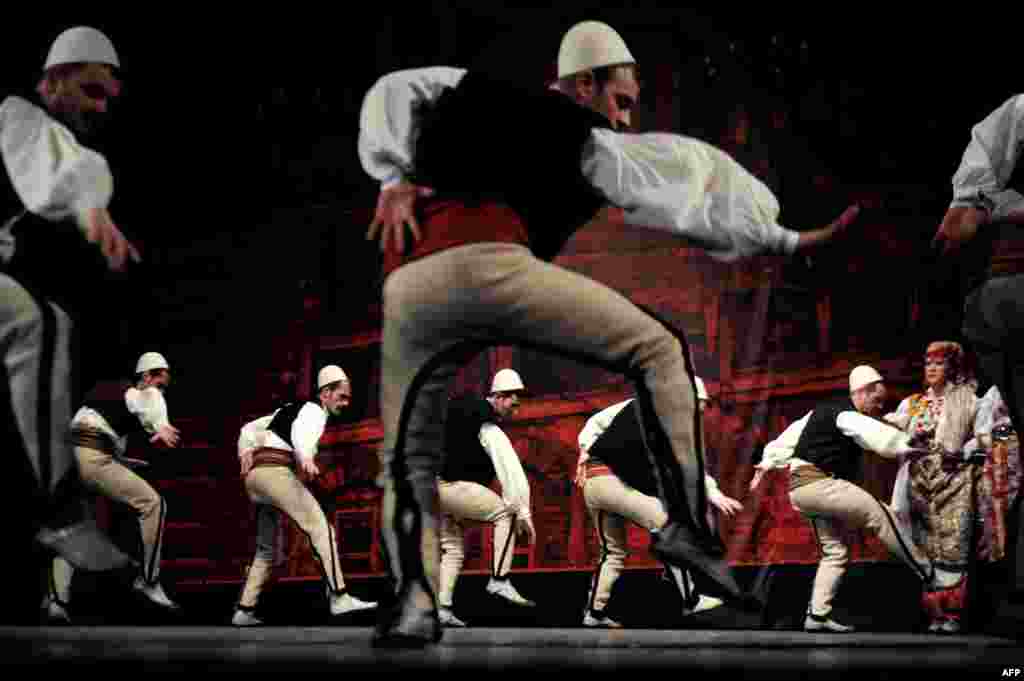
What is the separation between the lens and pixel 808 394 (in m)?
6.24

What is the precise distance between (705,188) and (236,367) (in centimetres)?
355

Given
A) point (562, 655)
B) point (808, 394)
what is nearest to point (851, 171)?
point (808, 394)

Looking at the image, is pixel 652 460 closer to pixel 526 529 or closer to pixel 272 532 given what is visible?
pixel 526 529

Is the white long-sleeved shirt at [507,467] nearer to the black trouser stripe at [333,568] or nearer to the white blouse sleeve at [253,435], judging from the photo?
the black trouser stripe at [333,568]

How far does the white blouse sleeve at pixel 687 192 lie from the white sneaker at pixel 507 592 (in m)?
3.37

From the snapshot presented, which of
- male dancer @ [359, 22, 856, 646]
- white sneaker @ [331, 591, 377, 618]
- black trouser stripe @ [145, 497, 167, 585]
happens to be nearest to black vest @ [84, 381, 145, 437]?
black trouser stripe @ [145, 497, 167, 585]

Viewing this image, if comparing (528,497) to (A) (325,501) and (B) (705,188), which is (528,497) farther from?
(B) (705,188)

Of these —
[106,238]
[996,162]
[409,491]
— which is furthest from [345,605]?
[996,162]

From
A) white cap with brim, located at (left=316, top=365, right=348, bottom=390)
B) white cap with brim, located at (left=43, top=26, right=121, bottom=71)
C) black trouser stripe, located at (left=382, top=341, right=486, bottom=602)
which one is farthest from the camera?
white cap with brim, located at (left=316, top=365, right=348, bottom=390)

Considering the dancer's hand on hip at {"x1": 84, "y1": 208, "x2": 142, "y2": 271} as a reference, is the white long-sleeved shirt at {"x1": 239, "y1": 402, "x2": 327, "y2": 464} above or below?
below

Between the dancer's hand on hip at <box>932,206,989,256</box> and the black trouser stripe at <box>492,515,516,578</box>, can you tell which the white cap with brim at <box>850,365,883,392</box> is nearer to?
the black trouser stripe at <box>492,515,516,578</box>

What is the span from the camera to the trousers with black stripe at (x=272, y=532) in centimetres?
611

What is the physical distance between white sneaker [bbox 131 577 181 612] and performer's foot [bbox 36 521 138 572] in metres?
2.51

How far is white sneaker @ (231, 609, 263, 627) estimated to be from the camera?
6012 millimetres
